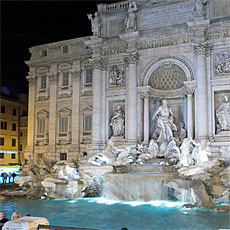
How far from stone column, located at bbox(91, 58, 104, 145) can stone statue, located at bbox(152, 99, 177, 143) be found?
4385 millimetres

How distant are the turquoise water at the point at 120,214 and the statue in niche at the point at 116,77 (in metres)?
10.5

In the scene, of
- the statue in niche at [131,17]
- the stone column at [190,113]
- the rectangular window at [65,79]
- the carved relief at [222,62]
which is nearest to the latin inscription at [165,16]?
the statue in niche at [131,17]

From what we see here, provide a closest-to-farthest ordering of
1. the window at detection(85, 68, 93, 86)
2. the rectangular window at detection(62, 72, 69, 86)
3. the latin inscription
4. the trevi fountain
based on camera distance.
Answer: the trevi fountain
the latin inscription
the window at detection(85, 68, 93, 86)
the rectangular window at detection(62, 72, 69, 86)

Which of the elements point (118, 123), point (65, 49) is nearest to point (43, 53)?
point (65, 49)

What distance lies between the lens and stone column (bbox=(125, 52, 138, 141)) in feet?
78.8

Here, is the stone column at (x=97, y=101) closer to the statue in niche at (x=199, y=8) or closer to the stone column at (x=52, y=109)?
the stone column at (x=52, y=109)

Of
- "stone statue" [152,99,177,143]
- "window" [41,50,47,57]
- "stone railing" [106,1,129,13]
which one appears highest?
"stone railing" [106,1,129,13]

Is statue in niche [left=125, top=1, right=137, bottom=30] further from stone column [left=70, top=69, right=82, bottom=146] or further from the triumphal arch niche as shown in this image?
stone column [left=70, top=69, right=82, bottom=146]

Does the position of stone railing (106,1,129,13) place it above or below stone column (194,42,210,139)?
above

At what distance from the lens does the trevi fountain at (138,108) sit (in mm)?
18969

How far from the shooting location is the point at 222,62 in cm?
2238

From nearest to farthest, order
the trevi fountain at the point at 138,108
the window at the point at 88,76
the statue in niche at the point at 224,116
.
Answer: the trevi fountain at the point at 138,108 → the statue in niche at the point at 224,116 → the window at the point at 88,76

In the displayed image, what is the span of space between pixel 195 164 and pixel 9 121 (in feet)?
103

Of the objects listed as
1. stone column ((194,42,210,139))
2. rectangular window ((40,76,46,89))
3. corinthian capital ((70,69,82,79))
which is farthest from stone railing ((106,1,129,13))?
rectangular window ((40,76,46,89))
